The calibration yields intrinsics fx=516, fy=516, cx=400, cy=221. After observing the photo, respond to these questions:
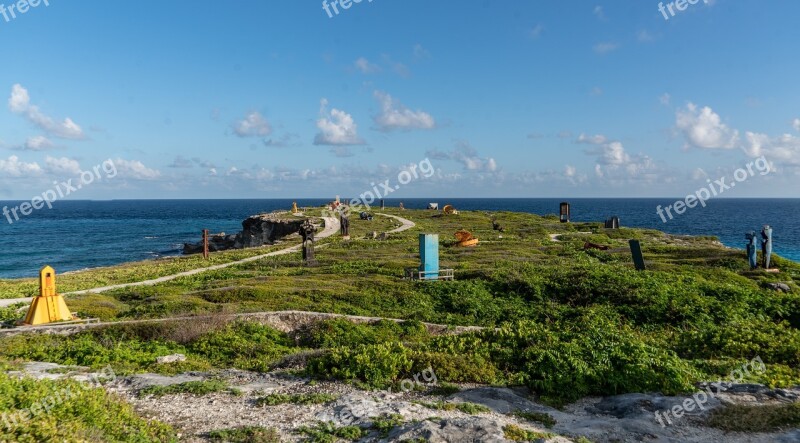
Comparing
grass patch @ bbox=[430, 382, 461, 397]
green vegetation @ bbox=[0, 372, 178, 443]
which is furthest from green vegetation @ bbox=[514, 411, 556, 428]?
green vegetation @ bbox=[0, 372, 178, 443]

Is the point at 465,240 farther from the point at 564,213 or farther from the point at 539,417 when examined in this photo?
the point at 539,417

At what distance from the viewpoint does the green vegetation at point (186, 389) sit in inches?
488

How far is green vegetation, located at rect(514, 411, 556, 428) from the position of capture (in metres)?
11.0

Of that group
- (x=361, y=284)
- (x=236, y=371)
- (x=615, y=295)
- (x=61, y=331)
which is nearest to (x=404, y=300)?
(x=361, y=284)

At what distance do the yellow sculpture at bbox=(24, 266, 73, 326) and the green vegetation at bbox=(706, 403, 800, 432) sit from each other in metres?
23.1

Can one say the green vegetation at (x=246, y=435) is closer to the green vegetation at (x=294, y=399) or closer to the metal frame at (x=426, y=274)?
the green vegetation at (x=294, y=399)

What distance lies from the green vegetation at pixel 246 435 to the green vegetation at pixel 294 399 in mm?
1643

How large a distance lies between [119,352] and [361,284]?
1582 centimetres

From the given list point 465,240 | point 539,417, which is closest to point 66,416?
point 539,417

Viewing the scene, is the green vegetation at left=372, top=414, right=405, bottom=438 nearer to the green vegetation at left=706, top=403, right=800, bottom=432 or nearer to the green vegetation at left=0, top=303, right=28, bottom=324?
the green vegetation at left=706, top=403, right=800, bottom=432

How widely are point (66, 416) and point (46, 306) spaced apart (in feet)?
49.4

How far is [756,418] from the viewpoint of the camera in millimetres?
10703

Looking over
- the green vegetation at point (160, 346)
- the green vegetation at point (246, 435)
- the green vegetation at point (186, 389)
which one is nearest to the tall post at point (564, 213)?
the green vegetation at point (160, 346)

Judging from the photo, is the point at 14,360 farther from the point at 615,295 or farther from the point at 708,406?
the point at 615,295
